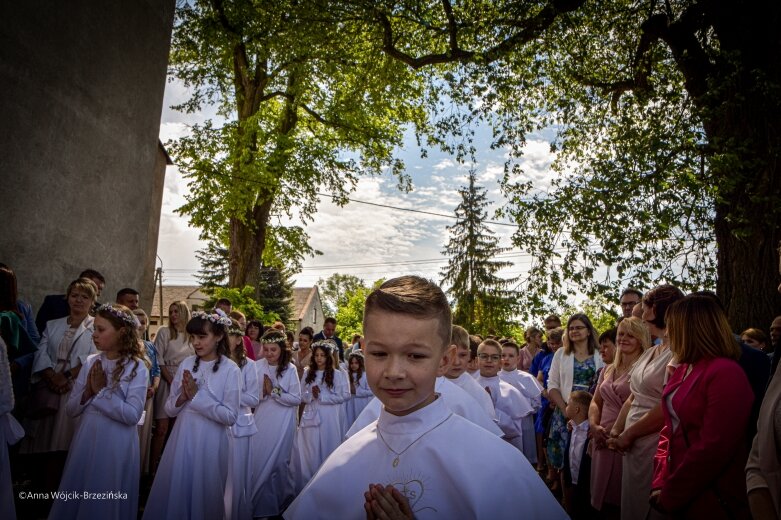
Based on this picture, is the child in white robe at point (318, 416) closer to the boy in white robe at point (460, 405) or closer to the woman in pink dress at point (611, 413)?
the woman in pink dress at point (611, 413)

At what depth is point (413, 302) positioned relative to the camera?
2.04 metres

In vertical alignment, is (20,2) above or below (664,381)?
above

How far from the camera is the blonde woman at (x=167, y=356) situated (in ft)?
26.4

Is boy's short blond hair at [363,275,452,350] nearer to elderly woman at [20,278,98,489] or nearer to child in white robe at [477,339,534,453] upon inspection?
elderly woman at [20,278,98,489]

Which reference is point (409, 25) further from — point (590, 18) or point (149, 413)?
point (149, 413)

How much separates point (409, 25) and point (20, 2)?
27.2 feet

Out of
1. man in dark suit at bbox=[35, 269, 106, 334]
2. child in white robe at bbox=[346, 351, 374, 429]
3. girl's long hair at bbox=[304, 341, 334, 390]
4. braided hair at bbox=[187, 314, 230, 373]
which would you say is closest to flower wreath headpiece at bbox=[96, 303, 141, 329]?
braided hair at bbox=[187, 314, 230, 373]

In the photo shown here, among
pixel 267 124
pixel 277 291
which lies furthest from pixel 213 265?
pixel 267 124

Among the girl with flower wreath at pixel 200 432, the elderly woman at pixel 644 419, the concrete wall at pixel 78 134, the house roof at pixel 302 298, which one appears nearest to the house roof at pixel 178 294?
the house roof at pixel 302 298

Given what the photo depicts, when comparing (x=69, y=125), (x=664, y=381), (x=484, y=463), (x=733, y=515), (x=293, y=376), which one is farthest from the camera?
(x=69, y=125)

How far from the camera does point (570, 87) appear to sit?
35.1 feet

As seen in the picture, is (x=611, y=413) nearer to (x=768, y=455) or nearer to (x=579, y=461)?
A: (x=579, y=461)

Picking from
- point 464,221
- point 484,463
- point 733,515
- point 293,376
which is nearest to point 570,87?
point 293,376

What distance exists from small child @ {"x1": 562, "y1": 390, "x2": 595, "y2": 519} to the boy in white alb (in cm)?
432
